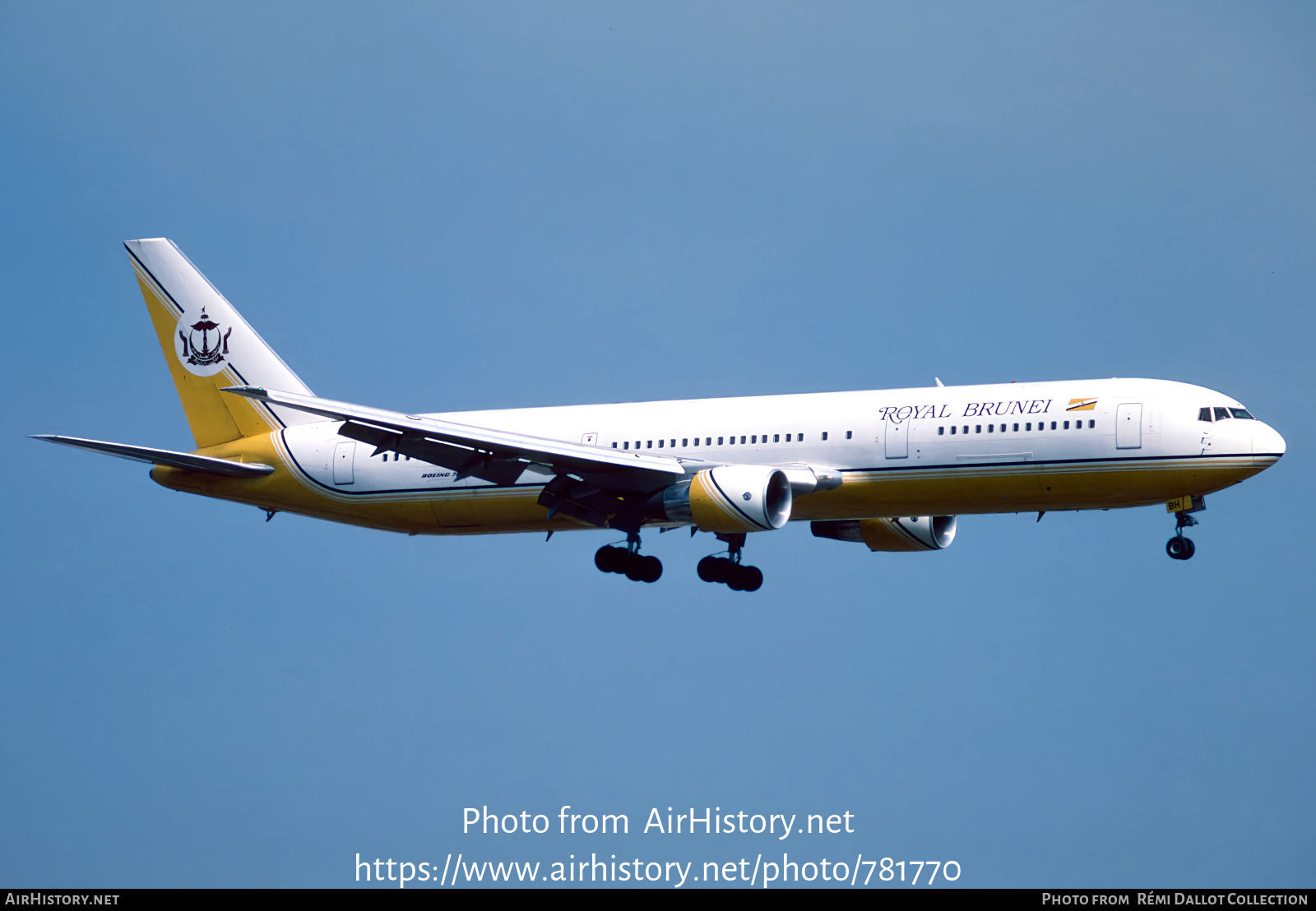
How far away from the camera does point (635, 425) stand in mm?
45906

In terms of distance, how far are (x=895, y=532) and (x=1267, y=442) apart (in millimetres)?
12749

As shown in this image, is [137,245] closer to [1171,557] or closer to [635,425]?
[635,425]

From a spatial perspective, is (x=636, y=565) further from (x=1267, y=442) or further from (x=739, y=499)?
(x=1267, y=442)

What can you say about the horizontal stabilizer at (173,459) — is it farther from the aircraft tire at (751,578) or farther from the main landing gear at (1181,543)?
the main landing gear at (1181,543)

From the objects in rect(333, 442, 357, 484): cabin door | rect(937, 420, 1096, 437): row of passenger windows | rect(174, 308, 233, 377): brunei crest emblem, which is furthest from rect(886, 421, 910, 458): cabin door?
rect(174, 308, 233, 377): brunei crest emblem

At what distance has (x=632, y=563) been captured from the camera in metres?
45.4

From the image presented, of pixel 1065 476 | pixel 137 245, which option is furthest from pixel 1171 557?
pixel 137 245

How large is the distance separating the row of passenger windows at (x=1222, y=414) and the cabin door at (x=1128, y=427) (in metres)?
1.62

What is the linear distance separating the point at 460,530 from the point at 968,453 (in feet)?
54.0

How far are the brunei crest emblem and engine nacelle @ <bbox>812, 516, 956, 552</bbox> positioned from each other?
68.8 feet

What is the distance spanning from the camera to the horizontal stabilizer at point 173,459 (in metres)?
41.2

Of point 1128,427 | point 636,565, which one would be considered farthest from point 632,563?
point 1128,427

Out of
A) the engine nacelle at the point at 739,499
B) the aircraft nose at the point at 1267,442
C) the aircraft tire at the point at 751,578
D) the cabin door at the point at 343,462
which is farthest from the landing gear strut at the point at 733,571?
the aircraft nose at the point at 1267,442

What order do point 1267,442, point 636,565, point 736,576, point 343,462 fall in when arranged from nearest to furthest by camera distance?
1. point 1267,442
2. point 636,565
3. point 736,576
4. point 343,462
